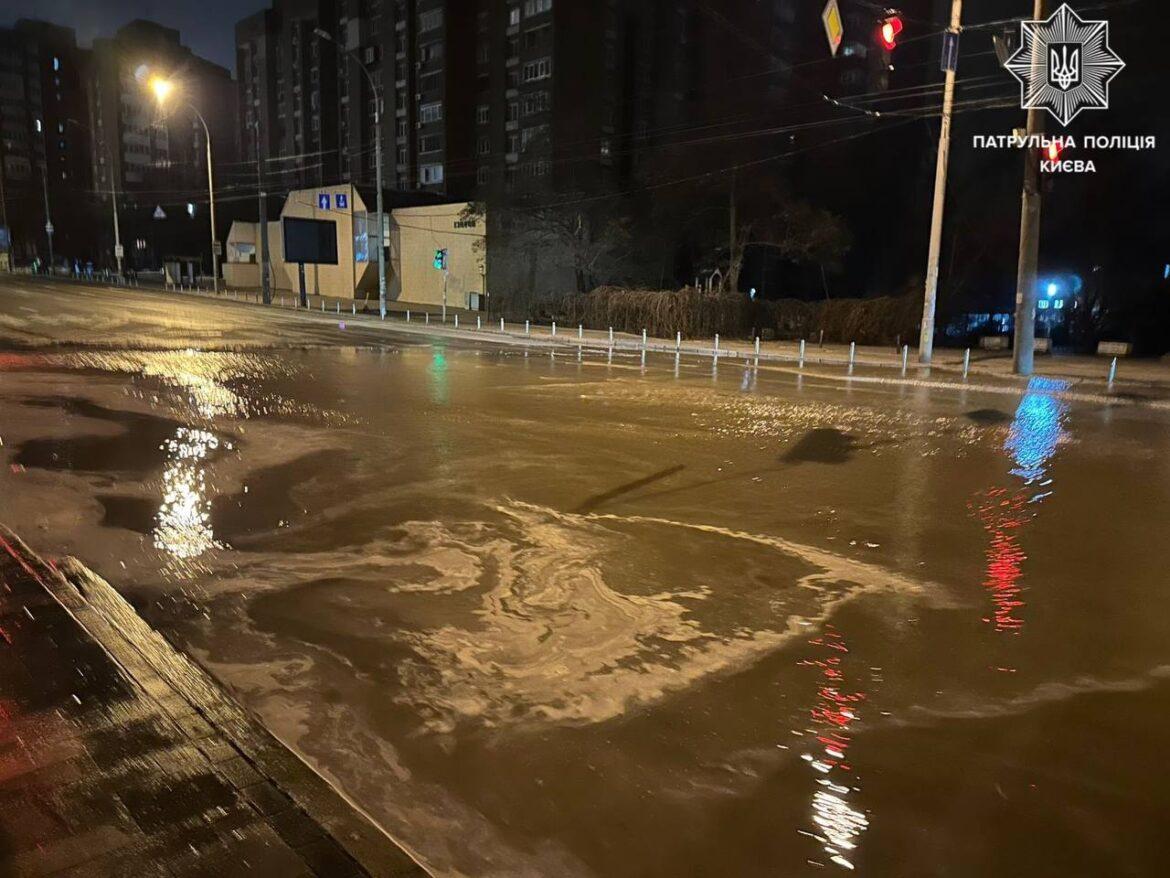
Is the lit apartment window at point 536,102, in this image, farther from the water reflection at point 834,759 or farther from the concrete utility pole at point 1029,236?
the water reflection at point 834,759

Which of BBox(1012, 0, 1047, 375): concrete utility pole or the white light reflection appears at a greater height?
BBox(1012, 0, 1047, 375): concrete utility pole

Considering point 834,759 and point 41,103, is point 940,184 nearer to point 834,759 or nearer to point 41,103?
point 834,759

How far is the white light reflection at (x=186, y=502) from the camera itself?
24.7 ft

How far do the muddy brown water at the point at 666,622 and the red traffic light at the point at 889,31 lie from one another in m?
6.56

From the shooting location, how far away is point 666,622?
6.02 meters

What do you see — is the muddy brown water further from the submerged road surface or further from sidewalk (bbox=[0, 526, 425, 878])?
sidewalk (bbox=[0, 526, 425, 878])

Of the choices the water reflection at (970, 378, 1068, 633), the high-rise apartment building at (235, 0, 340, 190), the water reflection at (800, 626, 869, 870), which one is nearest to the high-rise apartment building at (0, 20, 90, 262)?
the high-rise apartment building at (235, 0, 340, 190)

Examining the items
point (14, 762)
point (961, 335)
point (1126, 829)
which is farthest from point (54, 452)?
point (961, 335)

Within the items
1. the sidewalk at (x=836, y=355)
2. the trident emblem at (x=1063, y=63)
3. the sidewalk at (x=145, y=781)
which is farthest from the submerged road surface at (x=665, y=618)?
the trident emblem at (x=1063, y=63)

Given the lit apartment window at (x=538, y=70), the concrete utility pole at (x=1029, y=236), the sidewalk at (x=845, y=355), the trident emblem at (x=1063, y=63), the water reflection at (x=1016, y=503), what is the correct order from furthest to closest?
the lit apartment window at (x=538, y=70) → the sidewalk at (x=845, y=355) → the trident emblem at (x=1063, y=63) → the concrete utility pole at (x=1029, y=236) → the water reflection at (x=1016, y=503)

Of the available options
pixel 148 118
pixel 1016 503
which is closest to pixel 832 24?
pixel 1016 503

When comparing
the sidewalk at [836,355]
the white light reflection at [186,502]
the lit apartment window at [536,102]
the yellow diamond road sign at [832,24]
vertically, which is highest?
the lit apartment window at [536,102]

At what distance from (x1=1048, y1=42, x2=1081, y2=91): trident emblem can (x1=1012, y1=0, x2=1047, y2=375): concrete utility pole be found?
0.74 meters

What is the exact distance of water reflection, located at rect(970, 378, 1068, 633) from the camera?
6625 mm
